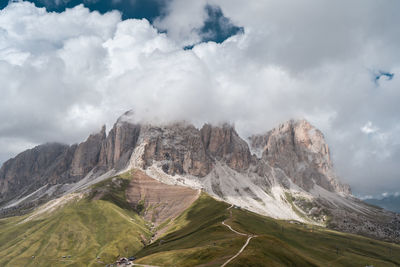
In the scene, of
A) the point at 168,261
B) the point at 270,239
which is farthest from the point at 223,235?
the point at 168,261

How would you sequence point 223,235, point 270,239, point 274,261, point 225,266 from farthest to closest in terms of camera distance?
point 223,235 → point 270,239 → point 274,261 → point 225,266

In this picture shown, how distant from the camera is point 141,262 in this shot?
16600 centimetres

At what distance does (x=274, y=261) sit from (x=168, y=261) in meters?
51.3

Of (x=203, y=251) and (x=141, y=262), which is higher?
(x=203, y=251)

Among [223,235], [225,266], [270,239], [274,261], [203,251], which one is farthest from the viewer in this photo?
[223,235]

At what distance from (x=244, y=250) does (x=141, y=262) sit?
58811 millimetres

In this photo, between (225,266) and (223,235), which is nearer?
(225,266)

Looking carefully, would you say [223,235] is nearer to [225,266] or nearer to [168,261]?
[168,261]

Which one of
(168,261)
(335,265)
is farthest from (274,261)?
(335,265)

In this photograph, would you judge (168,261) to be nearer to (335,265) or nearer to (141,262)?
(141,262)

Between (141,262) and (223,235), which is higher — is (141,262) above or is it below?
below

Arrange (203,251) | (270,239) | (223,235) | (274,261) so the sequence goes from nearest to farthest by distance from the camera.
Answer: (274,261)
(203,251)
(270,239)
(223,235)

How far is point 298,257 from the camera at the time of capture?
159 m

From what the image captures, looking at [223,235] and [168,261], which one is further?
[223,235]
